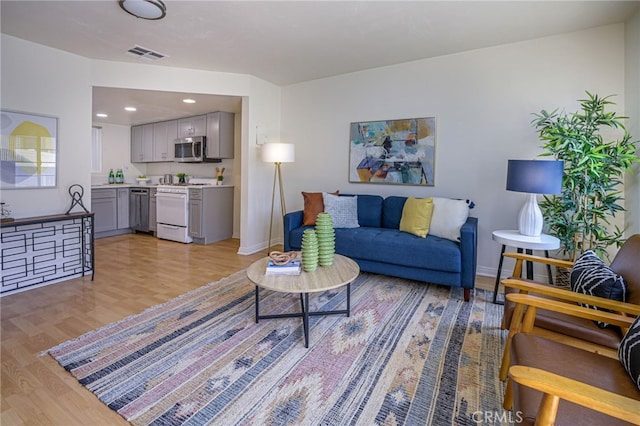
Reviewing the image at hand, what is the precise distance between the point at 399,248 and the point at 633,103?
2241mm

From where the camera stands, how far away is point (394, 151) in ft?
12.5

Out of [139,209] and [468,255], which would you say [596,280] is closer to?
[468,255]

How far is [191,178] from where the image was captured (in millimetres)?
5777

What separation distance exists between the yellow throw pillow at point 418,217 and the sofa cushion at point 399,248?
74 millimetres

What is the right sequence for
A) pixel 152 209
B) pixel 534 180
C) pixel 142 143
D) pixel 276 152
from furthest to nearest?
pixel 142 143 → pixel 152 209 → pixel 276 152 → pixel 534 180

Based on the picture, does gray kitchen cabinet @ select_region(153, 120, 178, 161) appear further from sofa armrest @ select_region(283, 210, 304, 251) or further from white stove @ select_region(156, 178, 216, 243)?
sofa armrest @ select_region(283, 210, 304, 251)

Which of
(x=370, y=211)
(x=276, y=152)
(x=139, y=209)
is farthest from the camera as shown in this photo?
(x=139, y=209)

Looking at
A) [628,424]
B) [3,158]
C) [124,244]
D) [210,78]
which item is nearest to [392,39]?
[210,78]

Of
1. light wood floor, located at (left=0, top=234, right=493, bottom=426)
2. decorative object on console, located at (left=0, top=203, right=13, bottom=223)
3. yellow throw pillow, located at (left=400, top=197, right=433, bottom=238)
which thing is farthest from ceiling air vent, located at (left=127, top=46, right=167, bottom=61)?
yellow throw pillow, located at (left=400, top=197, right=433, bottom=238)

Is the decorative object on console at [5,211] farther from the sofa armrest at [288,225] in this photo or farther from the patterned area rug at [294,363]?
the sofa armrest at [288,225]

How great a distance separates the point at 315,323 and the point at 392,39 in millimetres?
2737

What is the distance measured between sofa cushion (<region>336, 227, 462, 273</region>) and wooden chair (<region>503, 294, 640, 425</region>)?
128 cm

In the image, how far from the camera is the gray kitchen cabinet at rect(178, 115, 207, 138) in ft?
17.0

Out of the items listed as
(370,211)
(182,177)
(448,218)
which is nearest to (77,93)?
(182,177)
